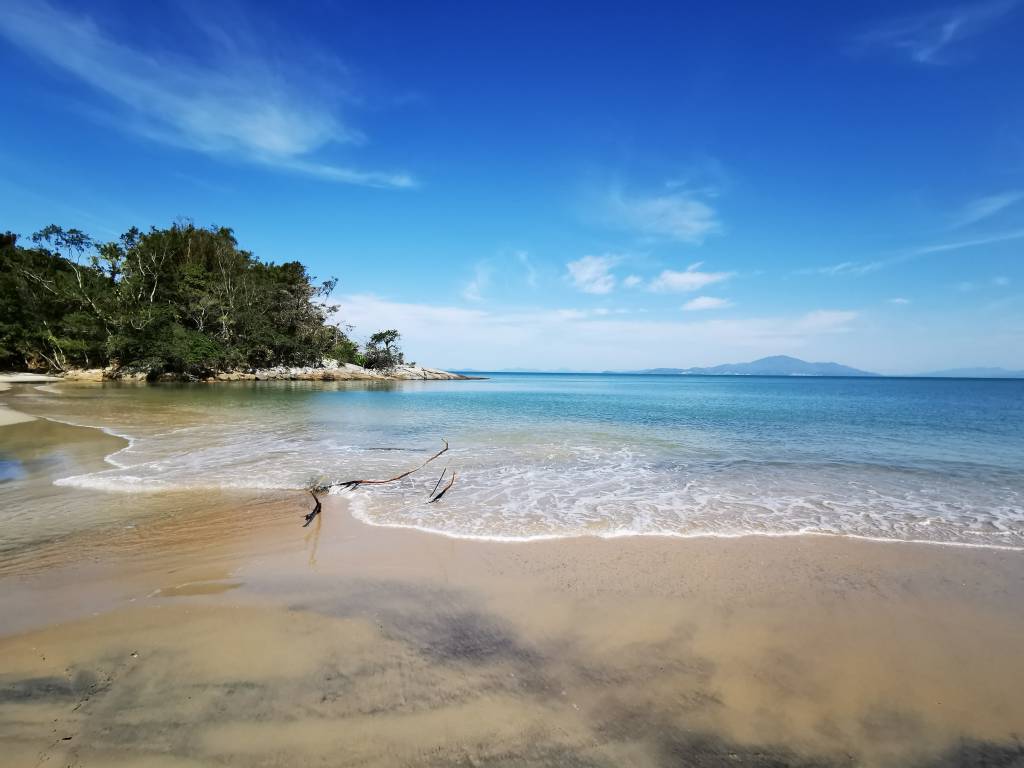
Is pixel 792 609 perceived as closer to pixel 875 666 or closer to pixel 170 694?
pixel 875 666

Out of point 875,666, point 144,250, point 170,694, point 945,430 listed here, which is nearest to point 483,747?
point 170,694

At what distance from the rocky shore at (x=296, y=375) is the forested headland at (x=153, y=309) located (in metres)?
0.79

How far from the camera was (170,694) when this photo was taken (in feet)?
8.78

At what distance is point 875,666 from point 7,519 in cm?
964

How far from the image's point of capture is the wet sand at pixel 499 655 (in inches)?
94.4

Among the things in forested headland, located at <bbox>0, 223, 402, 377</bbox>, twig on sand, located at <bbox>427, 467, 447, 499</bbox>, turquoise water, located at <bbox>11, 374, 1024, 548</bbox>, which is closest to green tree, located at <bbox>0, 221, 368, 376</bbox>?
forested headland, located at <bbox>0, 223, 402, 377</bbox>

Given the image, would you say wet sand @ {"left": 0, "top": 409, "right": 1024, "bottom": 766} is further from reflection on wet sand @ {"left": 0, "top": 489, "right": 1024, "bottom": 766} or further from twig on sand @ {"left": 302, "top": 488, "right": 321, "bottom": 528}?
twig on sand @ {"left": 302, "top": 488, "right": 321, "bottom": 528}

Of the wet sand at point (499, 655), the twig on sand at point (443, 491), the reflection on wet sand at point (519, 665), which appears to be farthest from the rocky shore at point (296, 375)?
the reflection on wet sand at point (519, 665)

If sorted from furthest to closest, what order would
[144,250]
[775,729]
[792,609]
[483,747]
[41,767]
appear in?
1. [144,250]
2. [792,609]
3. [775,729]
4. [483,747]
5. [41,767]

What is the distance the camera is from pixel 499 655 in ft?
10.5

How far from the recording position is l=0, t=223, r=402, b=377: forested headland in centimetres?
4216

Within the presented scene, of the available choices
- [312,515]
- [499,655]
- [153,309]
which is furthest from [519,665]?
[153,309]

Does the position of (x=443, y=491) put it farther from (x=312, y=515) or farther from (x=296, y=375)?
(x=296, y=375)

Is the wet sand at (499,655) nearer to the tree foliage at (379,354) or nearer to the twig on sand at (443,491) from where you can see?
the twig on sand at (443,491)
